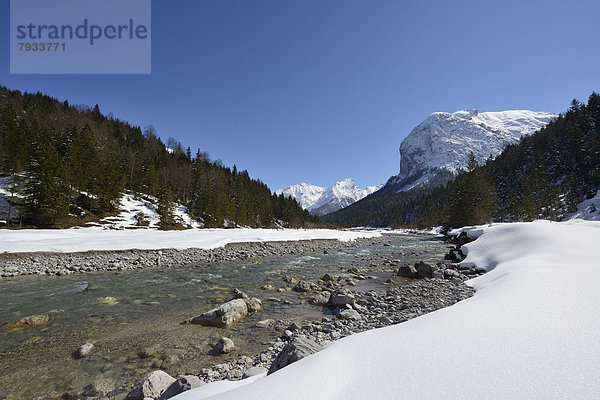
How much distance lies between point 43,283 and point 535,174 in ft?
246

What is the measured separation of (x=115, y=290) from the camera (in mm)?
10195

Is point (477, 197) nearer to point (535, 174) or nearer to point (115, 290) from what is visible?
point (535, 174)

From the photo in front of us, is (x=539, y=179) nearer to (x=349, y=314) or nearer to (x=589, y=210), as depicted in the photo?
(x=589, y=210)

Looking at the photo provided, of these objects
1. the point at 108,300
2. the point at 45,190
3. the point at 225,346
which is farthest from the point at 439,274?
the point at 45,190

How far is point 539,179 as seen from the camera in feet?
158

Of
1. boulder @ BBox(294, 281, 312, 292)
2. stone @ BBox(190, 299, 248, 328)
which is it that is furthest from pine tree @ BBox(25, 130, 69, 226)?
boulder @ BBox(294, 281, 312, 292)

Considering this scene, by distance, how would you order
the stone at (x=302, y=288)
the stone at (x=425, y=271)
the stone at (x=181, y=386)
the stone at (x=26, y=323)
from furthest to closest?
the stone at (x=425, y=271), the stone at (x=302, y=288), the stone at (x=26, y=323), the stone at (x=181, y=386)

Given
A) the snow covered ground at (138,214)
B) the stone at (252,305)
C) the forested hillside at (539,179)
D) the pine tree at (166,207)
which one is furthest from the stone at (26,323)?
the forested hillside at (539,179)

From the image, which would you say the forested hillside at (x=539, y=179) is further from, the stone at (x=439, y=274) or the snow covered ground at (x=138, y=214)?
the snow covered ground at (x=138, y=214)

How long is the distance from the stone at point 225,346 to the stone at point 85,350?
2.95 meters

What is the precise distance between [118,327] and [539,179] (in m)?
69.8

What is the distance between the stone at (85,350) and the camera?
529 centimetres

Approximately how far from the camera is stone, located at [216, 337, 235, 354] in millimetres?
5445

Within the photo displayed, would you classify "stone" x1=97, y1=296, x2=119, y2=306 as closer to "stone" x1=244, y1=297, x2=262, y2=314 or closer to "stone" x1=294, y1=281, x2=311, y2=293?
"stone" x1=244, y1=297, x2=262, y2=314
